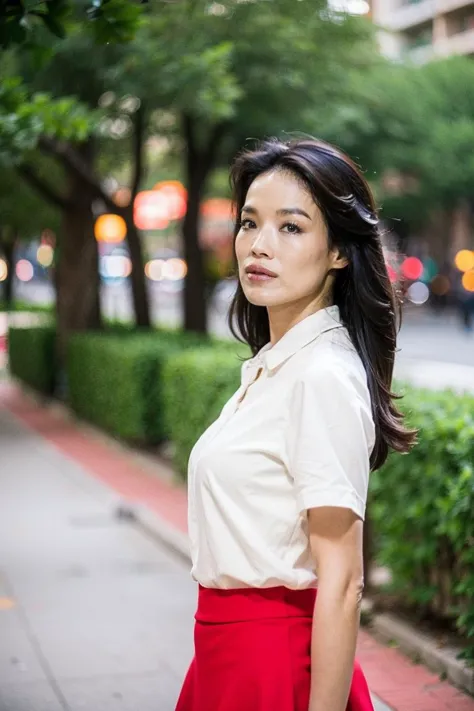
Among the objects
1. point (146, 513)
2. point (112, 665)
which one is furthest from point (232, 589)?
point (146, 513)

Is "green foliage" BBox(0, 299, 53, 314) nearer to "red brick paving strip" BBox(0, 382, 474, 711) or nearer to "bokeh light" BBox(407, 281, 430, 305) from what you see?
"red brick paving strip" BBox(0, 382, 474, 711)

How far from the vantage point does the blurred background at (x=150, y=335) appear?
5207 mm

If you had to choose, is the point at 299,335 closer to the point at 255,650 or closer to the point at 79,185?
the point at 255,650

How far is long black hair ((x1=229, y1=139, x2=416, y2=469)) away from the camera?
221 cm

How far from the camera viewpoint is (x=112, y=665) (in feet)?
17.8

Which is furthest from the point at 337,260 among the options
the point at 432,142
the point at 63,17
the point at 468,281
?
the point at 432,142

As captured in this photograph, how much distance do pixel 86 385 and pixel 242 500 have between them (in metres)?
13.5

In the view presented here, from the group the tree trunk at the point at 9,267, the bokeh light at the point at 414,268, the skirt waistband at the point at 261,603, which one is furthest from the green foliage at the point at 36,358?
the bokeh light at the point at 414,268

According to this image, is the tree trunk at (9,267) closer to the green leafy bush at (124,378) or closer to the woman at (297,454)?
the green leafy bush at (124,378)

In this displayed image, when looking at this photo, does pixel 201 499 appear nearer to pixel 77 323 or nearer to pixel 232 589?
pixel 232 589

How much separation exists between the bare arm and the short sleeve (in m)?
0.04

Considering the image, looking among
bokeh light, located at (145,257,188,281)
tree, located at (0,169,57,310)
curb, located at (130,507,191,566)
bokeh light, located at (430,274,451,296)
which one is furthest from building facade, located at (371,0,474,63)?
curb, located at (130,507,191,566)

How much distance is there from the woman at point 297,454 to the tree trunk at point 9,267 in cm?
3115

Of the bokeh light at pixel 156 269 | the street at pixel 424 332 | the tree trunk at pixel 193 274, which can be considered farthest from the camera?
the bokeh light at pixel 156 269
